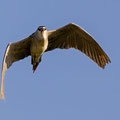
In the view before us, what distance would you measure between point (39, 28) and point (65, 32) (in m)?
0.99

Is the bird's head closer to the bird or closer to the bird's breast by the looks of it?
the bird

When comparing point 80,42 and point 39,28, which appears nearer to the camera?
point 39,28

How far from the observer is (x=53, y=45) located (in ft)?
45.9

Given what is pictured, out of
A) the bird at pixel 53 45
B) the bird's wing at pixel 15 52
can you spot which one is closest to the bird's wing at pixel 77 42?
the bird at pixel 53 45

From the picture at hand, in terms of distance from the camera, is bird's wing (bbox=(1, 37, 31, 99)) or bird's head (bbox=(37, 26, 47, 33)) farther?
bird's wing (bbox=(1, 37, 31, 99))

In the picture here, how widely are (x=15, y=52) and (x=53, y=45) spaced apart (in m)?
1.20

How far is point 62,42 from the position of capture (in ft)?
45.9

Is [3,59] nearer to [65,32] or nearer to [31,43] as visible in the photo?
[31,43]

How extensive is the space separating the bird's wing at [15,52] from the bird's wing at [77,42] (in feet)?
2.28

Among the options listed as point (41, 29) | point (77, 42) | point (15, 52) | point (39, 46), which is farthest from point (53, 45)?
point (15, 52)

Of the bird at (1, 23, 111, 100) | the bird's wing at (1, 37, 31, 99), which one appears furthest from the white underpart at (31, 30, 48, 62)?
the bird's wing at (1, 37, 31, 99)

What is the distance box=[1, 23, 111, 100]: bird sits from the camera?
13216 millimetres

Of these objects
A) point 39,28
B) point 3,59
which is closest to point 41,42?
point 39,28

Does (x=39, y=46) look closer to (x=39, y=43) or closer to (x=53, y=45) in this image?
(x=39, y=43)
